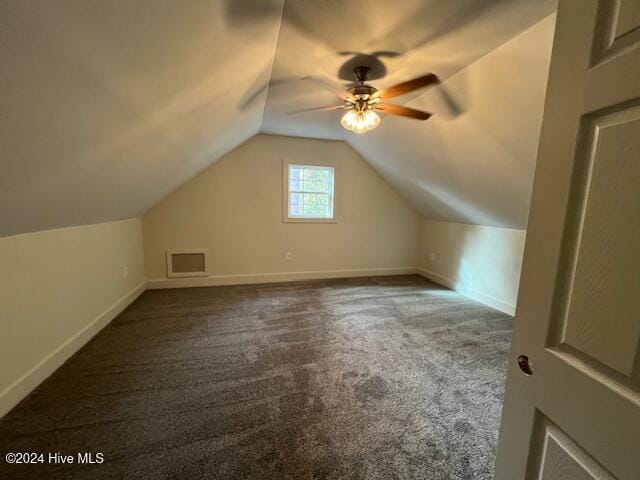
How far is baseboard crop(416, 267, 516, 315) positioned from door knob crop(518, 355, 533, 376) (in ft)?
9.79

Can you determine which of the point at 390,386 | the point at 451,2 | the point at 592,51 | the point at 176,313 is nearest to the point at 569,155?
the point at 592,51

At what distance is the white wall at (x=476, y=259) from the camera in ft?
10.7

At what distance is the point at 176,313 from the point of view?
120 inches

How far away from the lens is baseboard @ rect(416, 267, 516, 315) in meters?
A: 3.30

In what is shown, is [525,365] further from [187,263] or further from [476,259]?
[187,263]

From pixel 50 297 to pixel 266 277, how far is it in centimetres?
259

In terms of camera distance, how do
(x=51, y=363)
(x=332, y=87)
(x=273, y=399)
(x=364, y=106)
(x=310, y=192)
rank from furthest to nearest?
(x=310, y=192) → (x=332, y=87) → (x=364, y=106) → (x=51, y=363) → (x=273, y=399)

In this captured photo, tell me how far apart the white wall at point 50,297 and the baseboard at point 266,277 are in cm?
89

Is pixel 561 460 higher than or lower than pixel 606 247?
lower

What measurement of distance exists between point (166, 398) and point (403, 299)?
2892 millimetres

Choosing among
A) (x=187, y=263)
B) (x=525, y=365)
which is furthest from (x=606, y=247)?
(x=187, y=263)

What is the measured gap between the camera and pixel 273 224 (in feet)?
13.9

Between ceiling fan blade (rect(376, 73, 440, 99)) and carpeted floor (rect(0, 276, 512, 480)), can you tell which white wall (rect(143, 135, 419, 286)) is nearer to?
carpeted floor (rect(0, 276, 512, 480))

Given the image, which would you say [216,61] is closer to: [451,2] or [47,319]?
[451,2]
